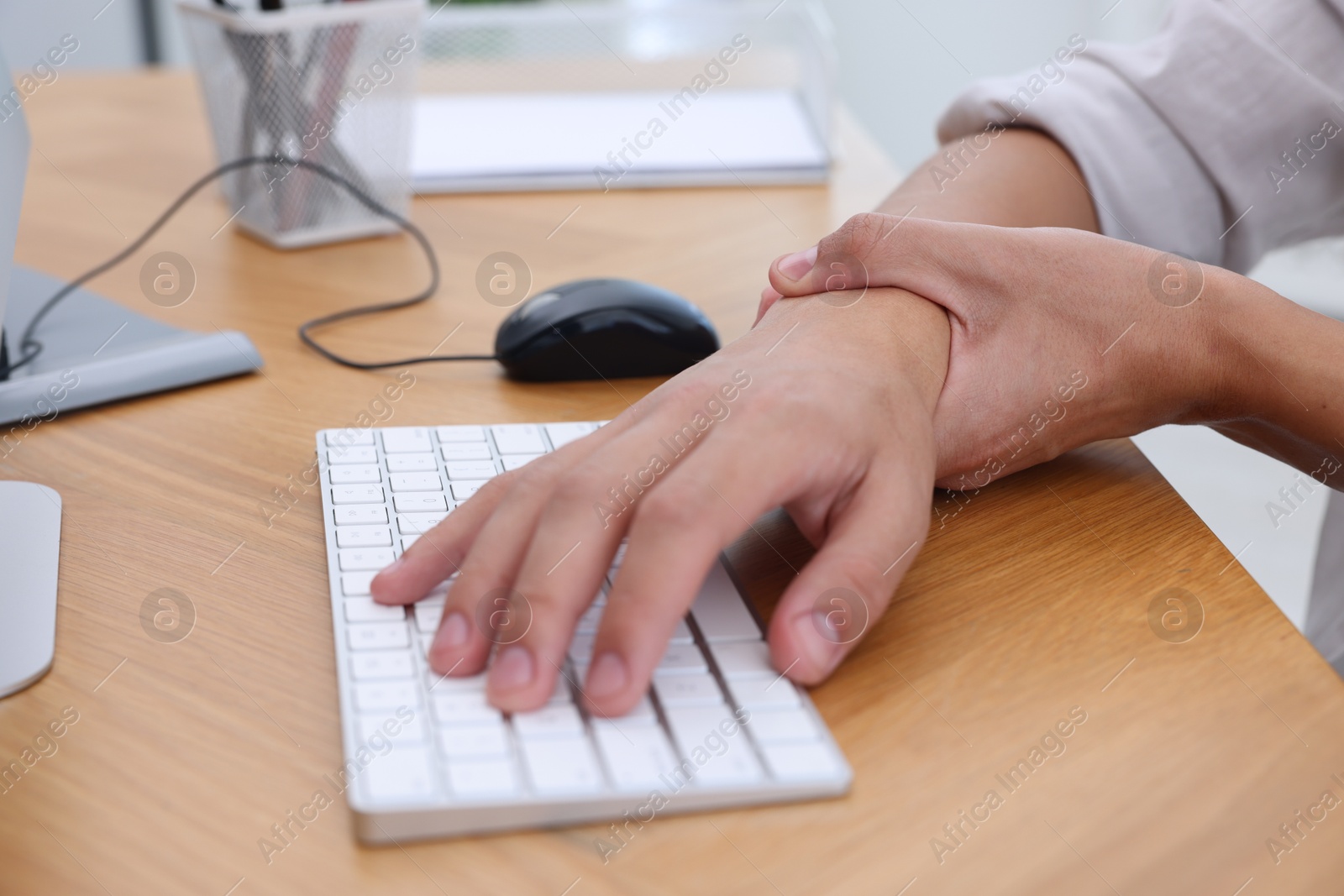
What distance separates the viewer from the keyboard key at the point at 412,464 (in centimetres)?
57

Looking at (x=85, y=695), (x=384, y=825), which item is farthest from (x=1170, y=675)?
(x=85, y=695)

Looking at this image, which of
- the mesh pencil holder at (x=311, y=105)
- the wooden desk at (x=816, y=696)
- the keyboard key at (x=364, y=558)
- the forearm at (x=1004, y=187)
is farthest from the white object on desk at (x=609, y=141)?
the keyboard key at (x=364, y=558)

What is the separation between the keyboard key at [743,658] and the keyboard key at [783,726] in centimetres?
2

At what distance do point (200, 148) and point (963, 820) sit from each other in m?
1.07

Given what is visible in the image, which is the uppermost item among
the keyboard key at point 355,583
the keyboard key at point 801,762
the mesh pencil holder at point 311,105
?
the keyboard key at point 801,762

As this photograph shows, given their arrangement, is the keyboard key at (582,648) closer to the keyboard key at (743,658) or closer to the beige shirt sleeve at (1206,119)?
the keyboard key at (743,658)

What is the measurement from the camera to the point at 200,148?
3.76 ft

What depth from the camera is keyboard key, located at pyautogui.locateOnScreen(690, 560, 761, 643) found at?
1.44 feet

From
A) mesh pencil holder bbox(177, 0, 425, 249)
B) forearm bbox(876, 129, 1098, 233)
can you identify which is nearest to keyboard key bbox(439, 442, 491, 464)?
forearm bbox(876, 129, 1098, 233)

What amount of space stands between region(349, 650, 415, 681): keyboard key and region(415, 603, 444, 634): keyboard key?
0.7 inches

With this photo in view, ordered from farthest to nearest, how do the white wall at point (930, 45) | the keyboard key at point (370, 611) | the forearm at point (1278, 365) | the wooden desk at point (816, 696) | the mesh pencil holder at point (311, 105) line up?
the white wall at point (930, 45), the mesh pencil holder at point (311, 105), the forearm at point (1278, 365), the keyboard key at point (370, 611), the wooden desk at point (816, 696)

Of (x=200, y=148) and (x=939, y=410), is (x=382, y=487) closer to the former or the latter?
(x=939, y=410)

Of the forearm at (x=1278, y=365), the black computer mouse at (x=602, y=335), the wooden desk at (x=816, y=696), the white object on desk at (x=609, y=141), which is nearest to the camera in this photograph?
the wooden desk at (x=816, y=696)

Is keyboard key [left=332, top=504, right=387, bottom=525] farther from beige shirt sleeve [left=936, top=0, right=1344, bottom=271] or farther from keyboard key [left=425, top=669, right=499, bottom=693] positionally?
beige shirt sleeve [left=936, top=0, right=1344, bottom=271]
